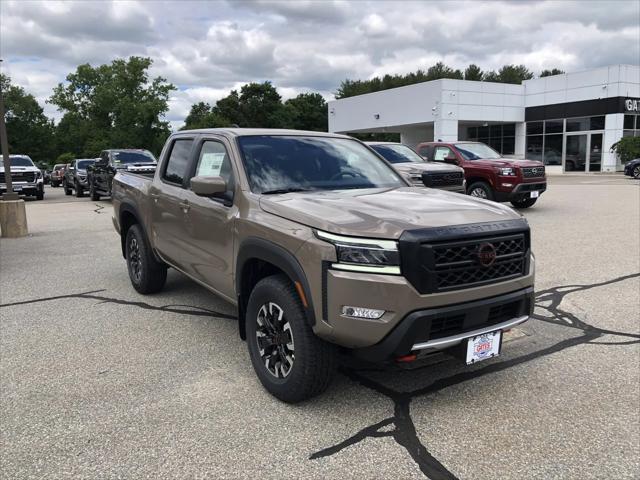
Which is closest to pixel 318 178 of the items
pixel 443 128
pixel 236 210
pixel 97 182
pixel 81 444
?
pixel 236 210

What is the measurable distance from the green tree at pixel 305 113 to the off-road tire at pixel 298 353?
83625mm

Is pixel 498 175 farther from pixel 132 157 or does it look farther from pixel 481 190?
pixel 132 157

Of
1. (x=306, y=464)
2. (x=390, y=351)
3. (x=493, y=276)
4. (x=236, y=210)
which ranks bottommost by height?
(x=306, y=464)

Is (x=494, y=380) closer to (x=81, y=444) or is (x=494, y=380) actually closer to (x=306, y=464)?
(x=306, y=464)

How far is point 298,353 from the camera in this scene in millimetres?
3254

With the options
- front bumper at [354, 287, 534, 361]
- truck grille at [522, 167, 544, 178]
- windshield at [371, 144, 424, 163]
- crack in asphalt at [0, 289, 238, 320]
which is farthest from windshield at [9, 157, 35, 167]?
front bumper at [354, 287, 534, 361]

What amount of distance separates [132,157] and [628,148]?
91.0 feet

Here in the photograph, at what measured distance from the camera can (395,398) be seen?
3.60 metres

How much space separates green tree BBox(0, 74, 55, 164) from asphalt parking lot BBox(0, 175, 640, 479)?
74.0 m

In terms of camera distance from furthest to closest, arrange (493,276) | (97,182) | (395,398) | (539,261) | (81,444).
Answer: (97,182) → (539,261) → (395,398) → (493,276) → (81,444)

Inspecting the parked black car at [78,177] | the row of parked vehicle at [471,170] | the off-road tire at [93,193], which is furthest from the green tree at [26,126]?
the row of parked vehicle at [471,170]

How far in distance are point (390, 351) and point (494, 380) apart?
1.28 metres

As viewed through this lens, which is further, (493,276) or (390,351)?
(493,276)

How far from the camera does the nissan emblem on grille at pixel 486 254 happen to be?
3.17 meters
